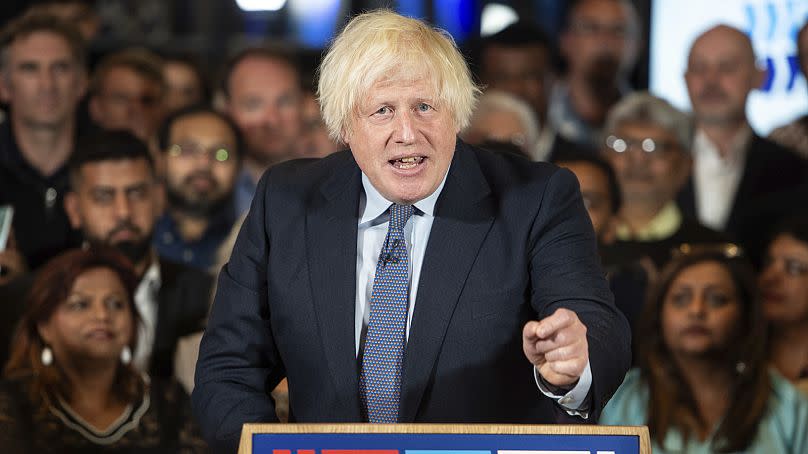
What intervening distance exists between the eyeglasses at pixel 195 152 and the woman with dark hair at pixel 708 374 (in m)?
1.54

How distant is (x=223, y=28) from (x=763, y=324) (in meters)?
2.32

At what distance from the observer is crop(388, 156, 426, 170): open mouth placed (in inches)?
69.6

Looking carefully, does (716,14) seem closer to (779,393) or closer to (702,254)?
(702,254)

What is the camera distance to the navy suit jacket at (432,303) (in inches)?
68.1

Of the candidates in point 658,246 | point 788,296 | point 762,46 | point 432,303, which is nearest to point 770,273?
point 788,296

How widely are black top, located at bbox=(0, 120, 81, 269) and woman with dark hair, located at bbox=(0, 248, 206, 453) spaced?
0.26m

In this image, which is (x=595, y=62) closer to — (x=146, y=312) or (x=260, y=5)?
(x=260, y=5)

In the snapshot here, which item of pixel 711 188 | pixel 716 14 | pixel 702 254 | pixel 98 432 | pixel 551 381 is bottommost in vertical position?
pixel 98 432

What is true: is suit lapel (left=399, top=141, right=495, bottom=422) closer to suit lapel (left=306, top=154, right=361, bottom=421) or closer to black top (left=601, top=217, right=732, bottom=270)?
suit lapel (left=306, top=154, right=361, bottom=421)

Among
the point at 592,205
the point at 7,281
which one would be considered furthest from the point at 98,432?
the point at 592,205

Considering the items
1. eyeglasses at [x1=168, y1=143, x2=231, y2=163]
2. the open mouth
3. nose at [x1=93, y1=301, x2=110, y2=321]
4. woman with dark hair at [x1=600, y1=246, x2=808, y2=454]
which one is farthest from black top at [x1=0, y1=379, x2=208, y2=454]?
the open mouth

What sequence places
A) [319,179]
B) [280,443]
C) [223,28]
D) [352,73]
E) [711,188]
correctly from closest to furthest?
[280,443]
[352,73]
[319,179]
[711,188]
[223,28]

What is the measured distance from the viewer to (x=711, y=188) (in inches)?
171

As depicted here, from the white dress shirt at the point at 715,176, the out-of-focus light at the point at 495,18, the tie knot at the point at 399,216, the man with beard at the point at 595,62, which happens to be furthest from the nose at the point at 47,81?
the tie knot at the point at 399,216
